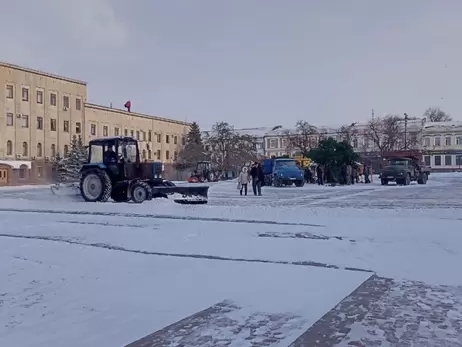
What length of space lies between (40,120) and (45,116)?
2.82 ft

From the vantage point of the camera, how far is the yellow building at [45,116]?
64.0 meters

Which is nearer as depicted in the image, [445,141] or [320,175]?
[320,175]

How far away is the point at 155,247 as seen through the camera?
1069 centimetres

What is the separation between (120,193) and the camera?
2311cm

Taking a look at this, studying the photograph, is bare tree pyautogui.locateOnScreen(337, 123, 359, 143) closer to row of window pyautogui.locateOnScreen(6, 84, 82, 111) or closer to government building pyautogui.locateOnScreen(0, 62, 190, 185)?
government building pyautogui.locateOnScreen(0, 62, 190, 185)

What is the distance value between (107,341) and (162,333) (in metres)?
0.56

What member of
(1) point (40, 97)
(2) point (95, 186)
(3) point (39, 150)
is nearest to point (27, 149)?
(3) point (39, 150)

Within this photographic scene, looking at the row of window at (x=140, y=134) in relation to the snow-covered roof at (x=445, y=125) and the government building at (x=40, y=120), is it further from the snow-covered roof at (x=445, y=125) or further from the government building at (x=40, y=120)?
the snow-covered roof at (x=445, y=125)

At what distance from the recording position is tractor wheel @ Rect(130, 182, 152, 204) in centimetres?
2172

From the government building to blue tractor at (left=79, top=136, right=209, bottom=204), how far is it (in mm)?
37688

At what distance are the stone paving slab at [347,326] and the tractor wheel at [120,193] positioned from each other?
662 inches

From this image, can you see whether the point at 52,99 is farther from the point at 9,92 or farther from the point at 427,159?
the point at 427,159

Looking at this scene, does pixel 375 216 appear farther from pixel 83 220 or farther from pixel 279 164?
pixel 279 164

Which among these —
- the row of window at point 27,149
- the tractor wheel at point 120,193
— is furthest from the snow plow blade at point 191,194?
the row of window at point 27,149
